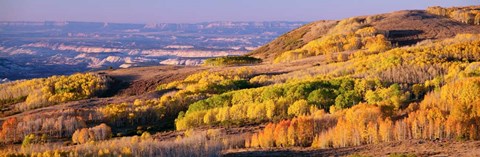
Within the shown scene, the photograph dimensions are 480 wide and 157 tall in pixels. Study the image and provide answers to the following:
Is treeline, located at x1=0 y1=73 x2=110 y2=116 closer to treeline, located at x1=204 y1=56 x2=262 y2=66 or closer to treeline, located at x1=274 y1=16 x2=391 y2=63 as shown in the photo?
treeline, located at x1=204 y1=56 x2=262 y2=66

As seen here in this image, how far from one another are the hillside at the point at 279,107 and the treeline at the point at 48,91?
0.30 metres

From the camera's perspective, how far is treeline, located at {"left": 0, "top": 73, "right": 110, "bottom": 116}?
315 ft

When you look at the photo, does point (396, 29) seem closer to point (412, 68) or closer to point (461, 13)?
point (461, 13)

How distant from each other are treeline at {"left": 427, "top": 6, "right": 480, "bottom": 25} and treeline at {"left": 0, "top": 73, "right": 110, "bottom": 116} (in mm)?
87538

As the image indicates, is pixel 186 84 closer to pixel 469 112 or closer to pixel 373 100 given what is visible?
pixel 373 100

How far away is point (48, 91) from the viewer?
107125 mm

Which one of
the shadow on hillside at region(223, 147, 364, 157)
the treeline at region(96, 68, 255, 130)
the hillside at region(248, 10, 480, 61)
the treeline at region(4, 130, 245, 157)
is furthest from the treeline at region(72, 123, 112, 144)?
the hillside at region(248, 10, 480, 61)

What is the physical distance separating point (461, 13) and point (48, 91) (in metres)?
101

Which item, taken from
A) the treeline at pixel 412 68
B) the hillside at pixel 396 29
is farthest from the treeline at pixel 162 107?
the hillside at pixel 396 29

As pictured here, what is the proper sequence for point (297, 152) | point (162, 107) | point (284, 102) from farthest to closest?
point (162, 107), point (284, 102), point (297, 152)

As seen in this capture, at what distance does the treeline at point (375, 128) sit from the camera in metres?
42.7

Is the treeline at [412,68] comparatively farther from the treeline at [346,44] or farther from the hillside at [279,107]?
the treeline at [346,44]

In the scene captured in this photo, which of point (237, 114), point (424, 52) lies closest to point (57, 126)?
point (237, 114)

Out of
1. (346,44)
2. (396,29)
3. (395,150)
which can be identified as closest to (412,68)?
(395,150)
